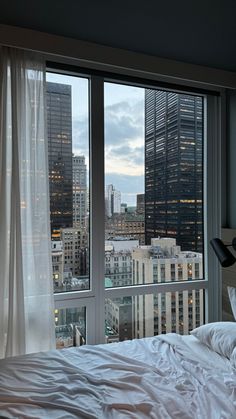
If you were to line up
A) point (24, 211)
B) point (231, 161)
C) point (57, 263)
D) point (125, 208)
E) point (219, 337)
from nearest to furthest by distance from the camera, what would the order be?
point (219, 337) < point (24, 211) < point (57, 263) < point (125, 208) < point (231, 161)

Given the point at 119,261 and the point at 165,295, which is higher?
the point at 119,261

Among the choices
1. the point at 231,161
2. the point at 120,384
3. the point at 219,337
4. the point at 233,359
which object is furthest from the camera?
the point at 231,161

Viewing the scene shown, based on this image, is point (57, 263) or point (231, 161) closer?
point (57, 263)

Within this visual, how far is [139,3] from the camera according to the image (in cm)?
245

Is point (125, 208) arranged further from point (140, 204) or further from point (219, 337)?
point (219, 337)

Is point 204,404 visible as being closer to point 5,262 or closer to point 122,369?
point 122,369

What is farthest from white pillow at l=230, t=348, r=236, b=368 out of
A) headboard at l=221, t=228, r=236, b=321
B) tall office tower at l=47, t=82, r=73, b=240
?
tall office tower at l=47, t=82, r=73, b=240

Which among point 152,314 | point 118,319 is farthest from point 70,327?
point 152,314

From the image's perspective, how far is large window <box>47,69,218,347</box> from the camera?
241 centimetres

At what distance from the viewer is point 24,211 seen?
2088 millimetres

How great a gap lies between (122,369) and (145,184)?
143 centimetres

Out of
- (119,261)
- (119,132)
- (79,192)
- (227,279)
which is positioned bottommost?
(227,279)

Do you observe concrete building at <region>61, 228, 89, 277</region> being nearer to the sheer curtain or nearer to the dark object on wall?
the sheer curtain

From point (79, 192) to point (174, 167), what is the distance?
835 mm
